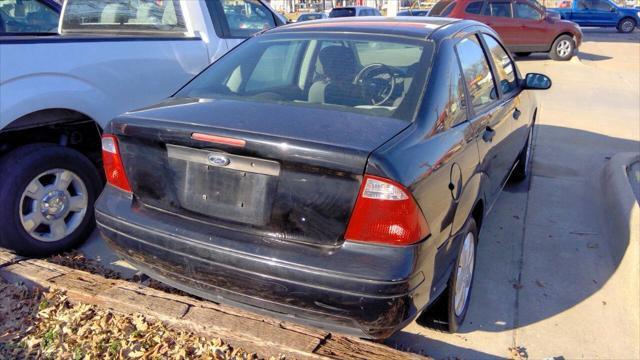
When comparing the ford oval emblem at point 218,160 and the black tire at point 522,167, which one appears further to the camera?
the black tire at point 522,167

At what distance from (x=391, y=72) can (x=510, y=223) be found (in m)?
2.13

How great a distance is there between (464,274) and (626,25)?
30921 mm

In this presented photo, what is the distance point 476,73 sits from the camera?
3473 millimetres

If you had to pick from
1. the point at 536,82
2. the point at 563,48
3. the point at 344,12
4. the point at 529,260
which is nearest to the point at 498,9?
the point at 563,48

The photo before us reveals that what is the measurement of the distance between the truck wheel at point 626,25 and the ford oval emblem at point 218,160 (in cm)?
3168

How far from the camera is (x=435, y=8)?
57.0 ft

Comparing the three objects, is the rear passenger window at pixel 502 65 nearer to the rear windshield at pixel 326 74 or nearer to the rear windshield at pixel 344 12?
the rear windshield at pixel 326 74

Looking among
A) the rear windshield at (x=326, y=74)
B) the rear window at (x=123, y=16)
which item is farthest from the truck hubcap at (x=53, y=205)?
the rear window at (x=123, y=16)

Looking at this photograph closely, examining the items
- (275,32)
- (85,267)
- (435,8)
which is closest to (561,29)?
(435,8)

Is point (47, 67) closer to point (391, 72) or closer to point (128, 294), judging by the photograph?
point (128, 294)

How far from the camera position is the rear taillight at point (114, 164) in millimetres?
2791

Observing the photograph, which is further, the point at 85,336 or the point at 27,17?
the point at 27,17

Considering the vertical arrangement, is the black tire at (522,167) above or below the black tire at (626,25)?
above

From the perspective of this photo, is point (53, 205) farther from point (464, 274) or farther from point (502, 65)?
point (502, 65)
